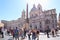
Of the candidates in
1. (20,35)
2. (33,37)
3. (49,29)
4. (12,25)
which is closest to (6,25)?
(12,25)

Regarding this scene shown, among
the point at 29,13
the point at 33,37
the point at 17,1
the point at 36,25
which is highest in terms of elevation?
the point at 17,1

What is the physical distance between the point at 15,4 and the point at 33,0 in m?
0.38

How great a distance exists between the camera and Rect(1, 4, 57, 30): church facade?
373 cm

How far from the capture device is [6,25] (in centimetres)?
372

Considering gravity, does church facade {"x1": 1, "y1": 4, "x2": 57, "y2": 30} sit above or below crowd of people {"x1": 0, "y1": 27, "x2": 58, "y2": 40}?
above

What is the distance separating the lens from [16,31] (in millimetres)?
3762

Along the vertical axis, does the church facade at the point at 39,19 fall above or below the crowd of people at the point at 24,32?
above

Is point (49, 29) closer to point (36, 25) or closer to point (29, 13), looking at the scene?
point (36, 25)

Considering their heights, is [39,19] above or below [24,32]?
above

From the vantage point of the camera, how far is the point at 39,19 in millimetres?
3768

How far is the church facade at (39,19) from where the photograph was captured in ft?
12.2

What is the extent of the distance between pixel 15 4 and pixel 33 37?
770 millimetres

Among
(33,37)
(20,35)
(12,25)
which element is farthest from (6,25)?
(33,37)

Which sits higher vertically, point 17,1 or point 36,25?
point 17,1
